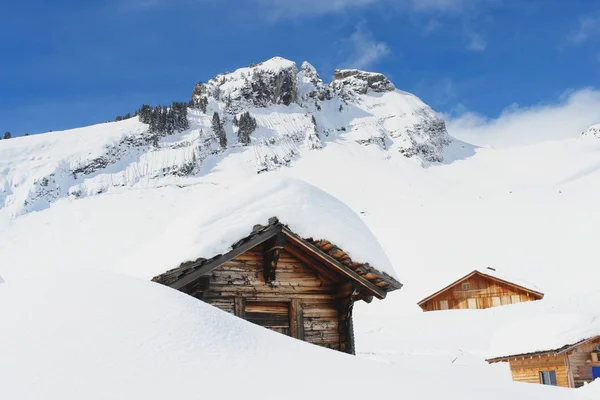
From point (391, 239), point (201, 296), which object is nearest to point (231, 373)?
point (201, 296)

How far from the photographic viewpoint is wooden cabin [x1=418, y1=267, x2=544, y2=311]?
124 ft

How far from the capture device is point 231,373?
4.71 m

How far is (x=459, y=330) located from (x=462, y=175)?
176 feet

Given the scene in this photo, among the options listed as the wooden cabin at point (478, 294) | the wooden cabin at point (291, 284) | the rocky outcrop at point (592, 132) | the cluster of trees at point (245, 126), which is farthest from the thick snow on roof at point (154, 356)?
the rocky outcrop at point (592, 132)

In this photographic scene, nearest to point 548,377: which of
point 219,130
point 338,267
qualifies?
point 338,267

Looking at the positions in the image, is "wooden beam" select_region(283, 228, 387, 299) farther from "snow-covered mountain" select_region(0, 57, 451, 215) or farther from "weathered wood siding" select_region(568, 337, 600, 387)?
A: "snow-covered mountain" select_region(0, 57, 451, 215)

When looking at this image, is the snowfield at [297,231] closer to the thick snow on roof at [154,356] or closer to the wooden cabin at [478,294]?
the thick snow on roof at [154,356]

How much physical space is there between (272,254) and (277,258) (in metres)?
0.13

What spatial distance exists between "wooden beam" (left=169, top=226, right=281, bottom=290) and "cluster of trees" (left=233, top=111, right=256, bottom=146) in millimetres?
77211

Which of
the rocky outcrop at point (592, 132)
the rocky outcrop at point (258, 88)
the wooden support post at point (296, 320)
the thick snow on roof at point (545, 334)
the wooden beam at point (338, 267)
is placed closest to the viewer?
the wooden beam at point (338, 267)

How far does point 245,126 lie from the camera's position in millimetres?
90125

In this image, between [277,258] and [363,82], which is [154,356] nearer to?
[277,258]

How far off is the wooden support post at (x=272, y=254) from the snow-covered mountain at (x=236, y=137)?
59320 mm

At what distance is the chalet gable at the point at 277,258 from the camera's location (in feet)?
32.0
